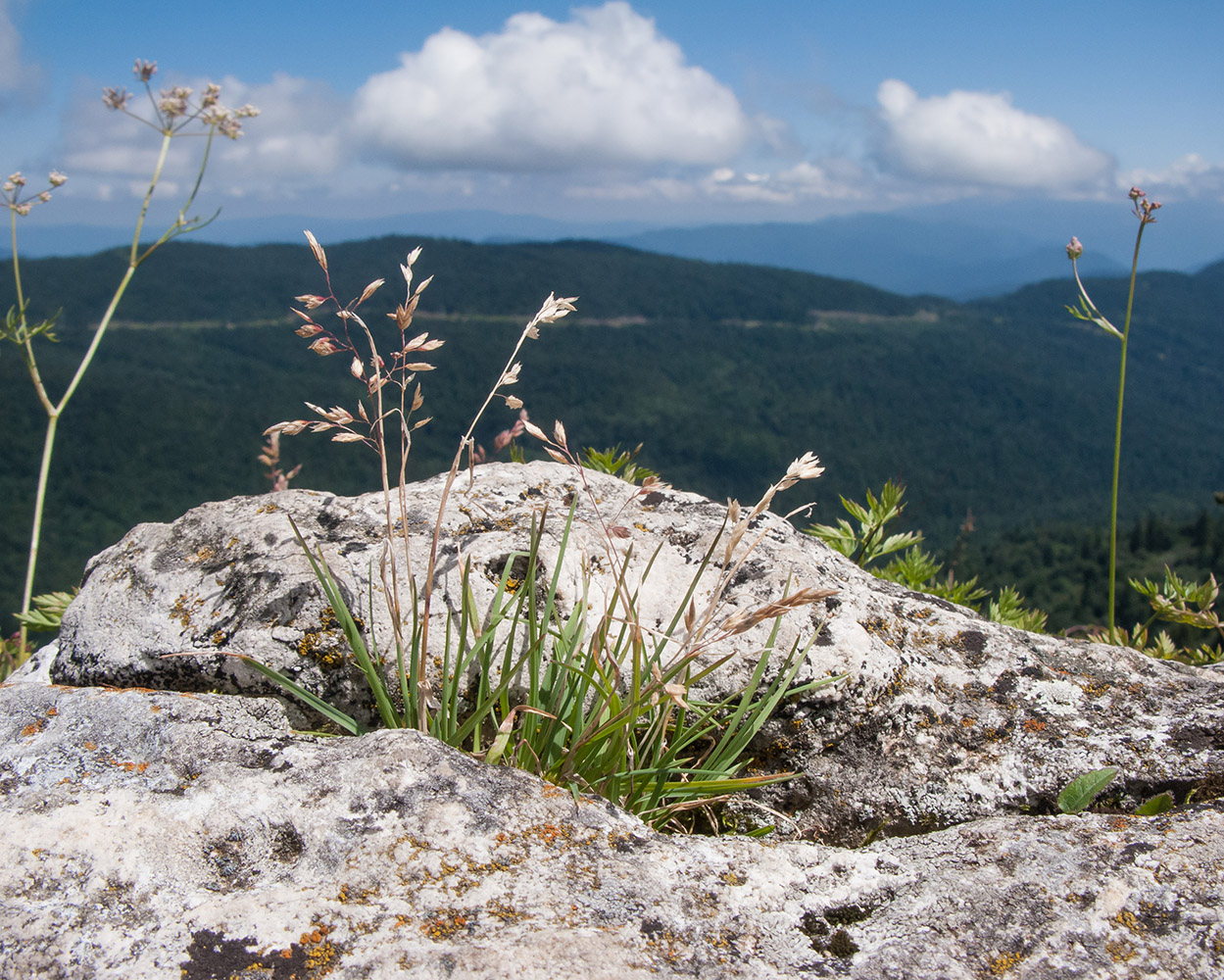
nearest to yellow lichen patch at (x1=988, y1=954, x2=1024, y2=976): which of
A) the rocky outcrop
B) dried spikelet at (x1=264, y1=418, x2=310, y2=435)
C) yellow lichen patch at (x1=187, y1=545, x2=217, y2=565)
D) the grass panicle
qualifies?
the rocky outcrop

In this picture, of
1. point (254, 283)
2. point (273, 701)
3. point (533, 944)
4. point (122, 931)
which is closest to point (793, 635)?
point (533, 944)

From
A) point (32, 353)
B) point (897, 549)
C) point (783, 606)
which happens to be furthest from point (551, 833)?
point (32, 353)

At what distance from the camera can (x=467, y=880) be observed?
5.65 feet

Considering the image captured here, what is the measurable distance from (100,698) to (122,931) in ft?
2.69

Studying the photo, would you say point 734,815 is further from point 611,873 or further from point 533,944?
point 533,944

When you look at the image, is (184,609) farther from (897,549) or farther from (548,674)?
(897,549)

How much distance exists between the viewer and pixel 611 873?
180 cm

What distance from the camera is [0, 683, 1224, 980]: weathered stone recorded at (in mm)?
1549

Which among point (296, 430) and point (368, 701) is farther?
point (368, 701)

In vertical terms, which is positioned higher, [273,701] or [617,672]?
[617,672]

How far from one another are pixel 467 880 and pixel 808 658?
1.34m

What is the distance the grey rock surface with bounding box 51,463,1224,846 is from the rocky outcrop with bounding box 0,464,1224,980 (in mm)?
11

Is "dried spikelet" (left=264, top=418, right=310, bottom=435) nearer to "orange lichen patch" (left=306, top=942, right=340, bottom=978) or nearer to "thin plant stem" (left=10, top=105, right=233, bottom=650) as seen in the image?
"orange lichen patch" (left=306, top=942, right=340, bottom=978)

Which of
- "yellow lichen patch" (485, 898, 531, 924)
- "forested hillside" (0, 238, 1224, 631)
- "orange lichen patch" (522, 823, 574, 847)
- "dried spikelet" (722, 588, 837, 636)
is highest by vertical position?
"dried spikelet" (722, 588, 837, 636)
